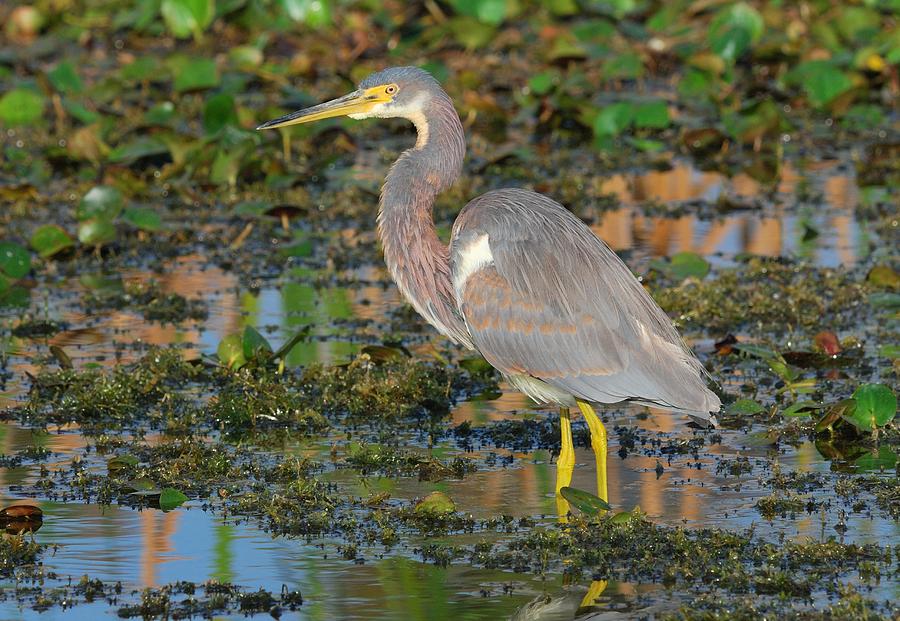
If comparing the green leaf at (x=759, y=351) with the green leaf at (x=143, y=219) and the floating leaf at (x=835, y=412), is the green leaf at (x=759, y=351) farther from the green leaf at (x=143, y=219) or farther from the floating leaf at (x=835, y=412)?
the green leaf at (x=143, y=219)

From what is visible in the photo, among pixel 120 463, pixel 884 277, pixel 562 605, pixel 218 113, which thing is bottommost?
pixel 562 605

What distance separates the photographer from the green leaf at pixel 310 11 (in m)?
16.0

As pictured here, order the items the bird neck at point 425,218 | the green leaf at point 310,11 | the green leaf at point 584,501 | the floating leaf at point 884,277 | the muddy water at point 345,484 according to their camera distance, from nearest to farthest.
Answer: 1. the muddy water at point 345,484
2. the green leaf at point 584,501
3. the bird neck at point 425,218
4. the floating leaf at point 884,277
5. the green leaf at point 310,11

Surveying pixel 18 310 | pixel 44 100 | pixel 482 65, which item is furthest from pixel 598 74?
pixel 18 310

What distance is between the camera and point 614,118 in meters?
12.8

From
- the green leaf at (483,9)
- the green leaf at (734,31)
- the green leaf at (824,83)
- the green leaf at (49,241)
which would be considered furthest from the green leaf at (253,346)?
the green leaf at (483,9)

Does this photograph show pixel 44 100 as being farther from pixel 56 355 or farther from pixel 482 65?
pixel 56 355

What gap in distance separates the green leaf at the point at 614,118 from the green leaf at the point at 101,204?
442 cm

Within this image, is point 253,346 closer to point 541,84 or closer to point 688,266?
point 688,266

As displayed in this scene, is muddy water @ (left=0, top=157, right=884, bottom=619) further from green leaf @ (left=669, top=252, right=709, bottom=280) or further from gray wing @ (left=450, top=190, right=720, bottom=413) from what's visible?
green leaf @ (left=669, top=252, right=709, bottom=280)

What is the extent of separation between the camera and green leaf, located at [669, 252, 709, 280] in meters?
9.38

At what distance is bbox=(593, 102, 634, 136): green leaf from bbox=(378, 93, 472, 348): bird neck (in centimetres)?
621

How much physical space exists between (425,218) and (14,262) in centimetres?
356

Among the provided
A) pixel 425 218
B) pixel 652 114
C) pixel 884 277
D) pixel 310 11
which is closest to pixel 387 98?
pixel 425 218
